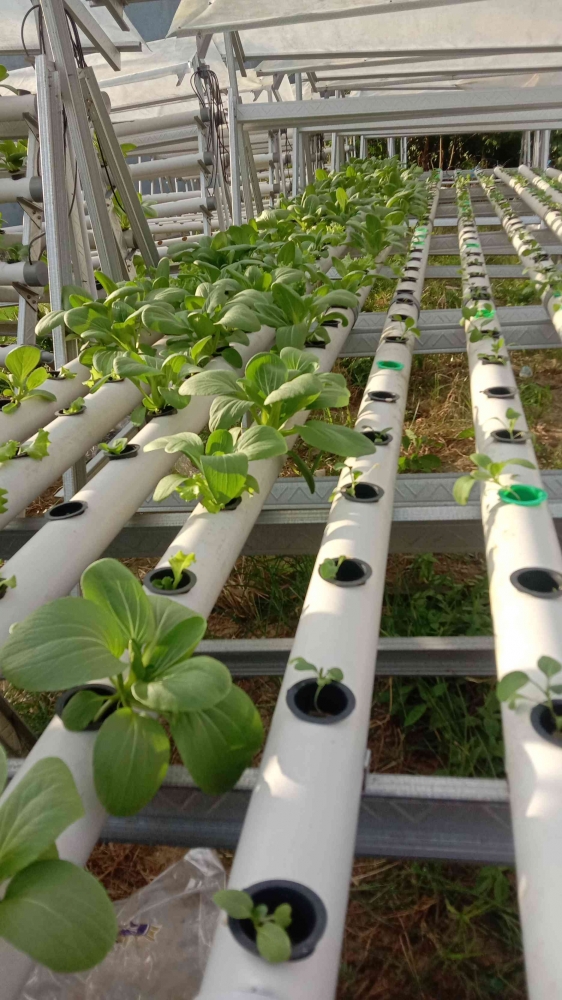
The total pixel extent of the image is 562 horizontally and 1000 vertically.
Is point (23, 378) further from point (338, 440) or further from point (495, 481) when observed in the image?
point (495, 481)

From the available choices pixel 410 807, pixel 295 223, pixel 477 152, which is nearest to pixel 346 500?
pixel 410 807

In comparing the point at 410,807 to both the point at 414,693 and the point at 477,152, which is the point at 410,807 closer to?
the point at 414,693

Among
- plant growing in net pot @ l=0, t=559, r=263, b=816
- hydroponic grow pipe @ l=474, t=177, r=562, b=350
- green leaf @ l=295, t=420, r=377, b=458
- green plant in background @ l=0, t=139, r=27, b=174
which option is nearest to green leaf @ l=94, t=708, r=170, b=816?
plant growing in net pot @ l=0, t=559, r=263, b=816

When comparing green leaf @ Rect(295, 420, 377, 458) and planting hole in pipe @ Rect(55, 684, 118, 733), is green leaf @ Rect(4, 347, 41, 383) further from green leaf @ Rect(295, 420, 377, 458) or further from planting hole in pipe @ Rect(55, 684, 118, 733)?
planting hole in pipe @ Rect(55, 684, 118, 733)

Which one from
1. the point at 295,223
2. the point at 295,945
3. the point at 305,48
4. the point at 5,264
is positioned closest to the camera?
the point at 295,945

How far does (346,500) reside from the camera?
1.15m

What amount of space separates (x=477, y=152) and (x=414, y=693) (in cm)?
1438

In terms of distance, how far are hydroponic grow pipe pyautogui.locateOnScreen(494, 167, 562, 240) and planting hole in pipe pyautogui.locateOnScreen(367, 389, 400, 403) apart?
2.15 metres

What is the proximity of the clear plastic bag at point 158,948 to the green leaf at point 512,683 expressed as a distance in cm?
57

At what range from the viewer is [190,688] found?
2.11ft

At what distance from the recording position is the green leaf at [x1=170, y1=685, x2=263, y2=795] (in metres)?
0.67

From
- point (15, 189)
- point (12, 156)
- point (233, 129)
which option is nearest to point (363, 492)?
point (15, 189)

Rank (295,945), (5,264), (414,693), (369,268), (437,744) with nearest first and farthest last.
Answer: (295,945) < (437,744) < (414,693) < (5,264) < (369,268)

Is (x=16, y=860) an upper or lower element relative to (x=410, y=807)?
upper
